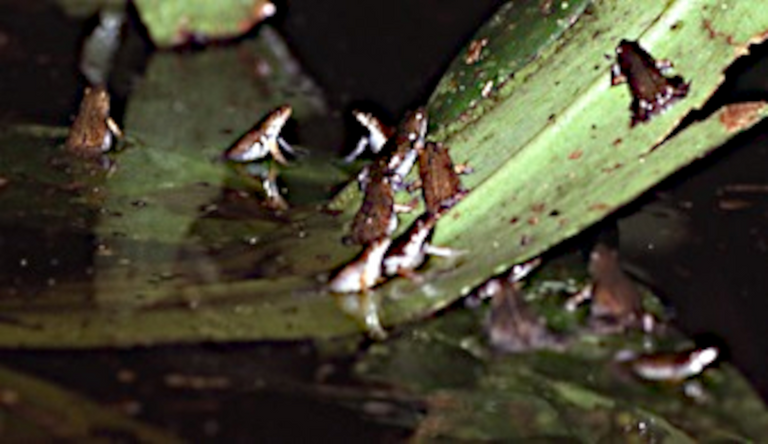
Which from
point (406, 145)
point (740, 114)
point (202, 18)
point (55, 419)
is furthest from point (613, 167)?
point (202, 18)

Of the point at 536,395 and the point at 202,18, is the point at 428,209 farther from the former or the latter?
the point at 202,18

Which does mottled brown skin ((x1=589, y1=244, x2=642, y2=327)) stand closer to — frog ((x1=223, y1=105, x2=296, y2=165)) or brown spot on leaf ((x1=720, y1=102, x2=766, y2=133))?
brown spot on leaf ((x1=720, y1=102, x2=766, y2=133))

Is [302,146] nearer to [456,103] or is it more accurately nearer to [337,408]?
[456,103]

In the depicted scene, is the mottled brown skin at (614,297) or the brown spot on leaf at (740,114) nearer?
the brown spot on leaf at (740,114)

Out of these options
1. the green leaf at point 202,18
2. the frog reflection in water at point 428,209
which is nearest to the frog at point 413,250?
the frog reflection in water at point 428,209

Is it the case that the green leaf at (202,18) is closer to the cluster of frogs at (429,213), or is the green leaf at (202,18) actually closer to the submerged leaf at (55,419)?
the cluster of frogs at (429,213)

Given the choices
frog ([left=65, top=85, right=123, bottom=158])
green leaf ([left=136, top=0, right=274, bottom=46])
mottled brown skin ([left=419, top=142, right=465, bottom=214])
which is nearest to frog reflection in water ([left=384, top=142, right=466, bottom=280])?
mottled brown skin ([left=419, top=142, right=465, bottom=214])

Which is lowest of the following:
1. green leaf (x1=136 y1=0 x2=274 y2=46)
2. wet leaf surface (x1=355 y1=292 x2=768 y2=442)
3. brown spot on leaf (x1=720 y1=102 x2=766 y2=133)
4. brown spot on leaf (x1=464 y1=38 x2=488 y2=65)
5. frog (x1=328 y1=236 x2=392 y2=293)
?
wet leaf surface (x1=355 y1=292 x2=768 y2=442)
